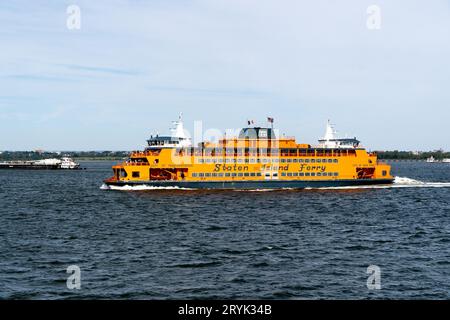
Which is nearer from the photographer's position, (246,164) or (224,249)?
(224,249)

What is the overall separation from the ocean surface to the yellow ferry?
12.5 meters

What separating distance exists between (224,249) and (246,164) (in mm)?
39930

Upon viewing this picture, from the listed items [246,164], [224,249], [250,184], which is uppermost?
[246,164]

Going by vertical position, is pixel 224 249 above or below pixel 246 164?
below

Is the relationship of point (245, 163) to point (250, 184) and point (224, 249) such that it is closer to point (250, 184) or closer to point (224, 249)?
point (250, 184)

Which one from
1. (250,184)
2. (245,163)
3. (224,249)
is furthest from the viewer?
(245,163)

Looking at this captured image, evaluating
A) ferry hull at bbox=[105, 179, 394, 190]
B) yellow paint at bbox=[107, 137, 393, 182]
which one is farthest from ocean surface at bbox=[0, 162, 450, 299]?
yellow paint at bbox=[107, 137, 393, 182]

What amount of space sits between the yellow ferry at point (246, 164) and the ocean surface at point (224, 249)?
12530 mm

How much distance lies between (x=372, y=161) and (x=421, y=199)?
46.0 feet

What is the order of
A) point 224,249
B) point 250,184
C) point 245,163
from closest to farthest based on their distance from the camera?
point 224,249, point 250,184, point 245,163

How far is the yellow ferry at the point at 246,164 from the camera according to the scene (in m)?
67.8

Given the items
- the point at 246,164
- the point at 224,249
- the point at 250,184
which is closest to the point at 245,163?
the point at 246,164

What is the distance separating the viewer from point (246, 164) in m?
69.4

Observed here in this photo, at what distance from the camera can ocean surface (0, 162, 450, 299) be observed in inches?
855
